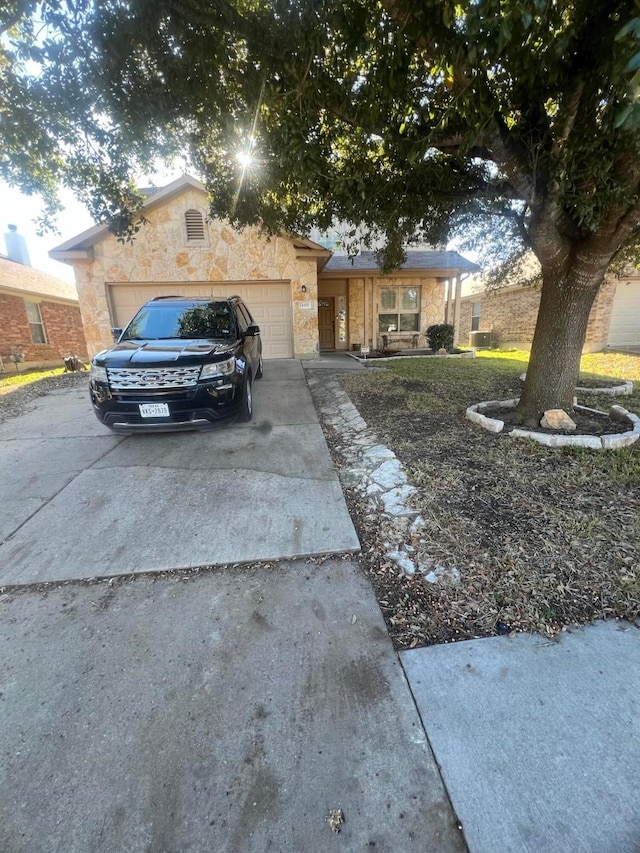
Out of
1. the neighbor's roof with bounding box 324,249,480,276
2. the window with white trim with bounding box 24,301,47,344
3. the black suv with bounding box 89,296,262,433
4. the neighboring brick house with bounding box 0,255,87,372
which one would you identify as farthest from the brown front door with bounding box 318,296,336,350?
the window with white trim with bounding box 24,301,47,344

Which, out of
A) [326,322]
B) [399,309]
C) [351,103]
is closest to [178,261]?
[326,322]

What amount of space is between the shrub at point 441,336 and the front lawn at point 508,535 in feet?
27.5

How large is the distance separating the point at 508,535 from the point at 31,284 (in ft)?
66.3

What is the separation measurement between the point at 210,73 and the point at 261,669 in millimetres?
5374

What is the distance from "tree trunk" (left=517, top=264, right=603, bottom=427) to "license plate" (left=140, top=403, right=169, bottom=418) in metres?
4.49

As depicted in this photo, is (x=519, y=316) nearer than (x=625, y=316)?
No

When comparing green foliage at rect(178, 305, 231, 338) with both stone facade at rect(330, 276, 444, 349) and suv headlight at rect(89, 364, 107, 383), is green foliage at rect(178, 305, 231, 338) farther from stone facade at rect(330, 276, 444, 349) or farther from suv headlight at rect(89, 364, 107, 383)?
stone facade at rect(330, 276, 444, 349)

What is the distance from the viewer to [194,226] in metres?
10.8

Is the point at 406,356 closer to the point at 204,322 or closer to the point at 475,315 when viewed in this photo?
the point at 204,322

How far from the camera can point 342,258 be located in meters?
14.9

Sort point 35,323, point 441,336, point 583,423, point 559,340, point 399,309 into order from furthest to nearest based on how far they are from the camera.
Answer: point 35,323, point 399,309, point 441,336, point 583,423, point 559,340

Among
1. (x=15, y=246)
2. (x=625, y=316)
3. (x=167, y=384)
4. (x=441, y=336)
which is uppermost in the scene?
(x=15, y=246)

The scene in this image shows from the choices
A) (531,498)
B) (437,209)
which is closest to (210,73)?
(437,209)

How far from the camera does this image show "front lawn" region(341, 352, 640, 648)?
85.0 inches
